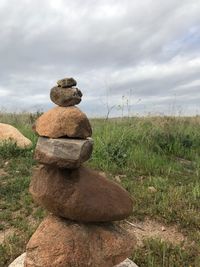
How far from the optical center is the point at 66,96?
455 centimetres

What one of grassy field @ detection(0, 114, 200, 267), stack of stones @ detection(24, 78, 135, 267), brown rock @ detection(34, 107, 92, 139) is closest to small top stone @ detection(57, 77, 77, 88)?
stack of stones @ detection(24, 78, 135, 267)

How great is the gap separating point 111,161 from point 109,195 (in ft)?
15.2

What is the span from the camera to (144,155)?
9555 mm

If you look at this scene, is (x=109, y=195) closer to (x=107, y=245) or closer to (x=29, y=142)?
Answer: (x=107, y=245)

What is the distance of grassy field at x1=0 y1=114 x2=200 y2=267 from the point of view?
19.9 feet

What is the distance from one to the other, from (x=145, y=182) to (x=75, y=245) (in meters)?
3.89

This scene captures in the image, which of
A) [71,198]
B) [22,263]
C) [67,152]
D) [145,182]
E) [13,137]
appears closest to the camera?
[67,152]

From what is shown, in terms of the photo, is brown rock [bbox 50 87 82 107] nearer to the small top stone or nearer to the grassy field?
the small top stone

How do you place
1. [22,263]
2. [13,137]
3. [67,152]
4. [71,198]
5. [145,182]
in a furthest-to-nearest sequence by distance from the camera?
[13,137] < [145,182] < [22,263] < [71,198] < [67,152]

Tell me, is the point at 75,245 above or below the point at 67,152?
below

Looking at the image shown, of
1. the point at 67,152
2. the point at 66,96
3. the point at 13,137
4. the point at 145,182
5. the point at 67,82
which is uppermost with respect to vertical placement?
the point at 67,82

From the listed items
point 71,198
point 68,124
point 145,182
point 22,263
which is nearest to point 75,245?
point 71,198

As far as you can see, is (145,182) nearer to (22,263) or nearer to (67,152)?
(22,263)

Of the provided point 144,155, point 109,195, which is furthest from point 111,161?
point 109,195
